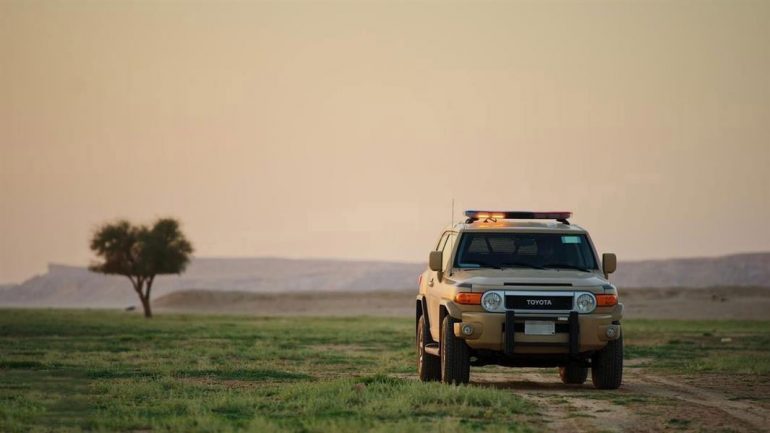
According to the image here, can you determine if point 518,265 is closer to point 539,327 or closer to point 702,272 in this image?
point 539,327

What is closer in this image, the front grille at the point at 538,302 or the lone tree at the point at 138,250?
the front grille at the point at 538,302

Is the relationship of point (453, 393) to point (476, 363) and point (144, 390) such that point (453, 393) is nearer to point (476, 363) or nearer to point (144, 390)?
point (476, 363)

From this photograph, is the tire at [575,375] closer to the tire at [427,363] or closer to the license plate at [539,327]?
the tire at [427,363]

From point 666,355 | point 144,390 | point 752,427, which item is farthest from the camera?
point 666,355

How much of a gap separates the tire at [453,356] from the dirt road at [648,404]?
3.26 ft

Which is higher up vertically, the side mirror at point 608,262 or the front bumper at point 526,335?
the side mirror at point 608,262

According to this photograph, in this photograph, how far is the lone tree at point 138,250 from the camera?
8888 cm

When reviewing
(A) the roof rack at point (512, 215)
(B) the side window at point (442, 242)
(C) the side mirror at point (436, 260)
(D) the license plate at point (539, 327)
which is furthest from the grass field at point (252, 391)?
(A) the roof rack at point (512, 215)

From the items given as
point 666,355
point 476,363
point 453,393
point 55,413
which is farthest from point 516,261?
point 666,355

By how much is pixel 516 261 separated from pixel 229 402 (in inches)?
214

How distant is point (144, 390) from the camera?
18.8 m

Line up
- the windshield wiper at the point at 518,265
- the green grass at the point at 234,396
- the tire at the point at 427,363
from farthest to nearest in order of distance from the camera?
the tire at the point at 427,363 → the windshield wiper at the point at 518,265 → the green grass at the point at 234,396

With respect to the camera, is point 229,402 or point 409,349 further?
point 409,349

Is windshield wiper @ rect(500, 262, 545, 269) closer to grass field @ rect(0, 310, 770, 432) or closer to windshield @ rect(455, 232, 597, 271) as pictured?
windshield @ rect(455, 232, 597, 271)
